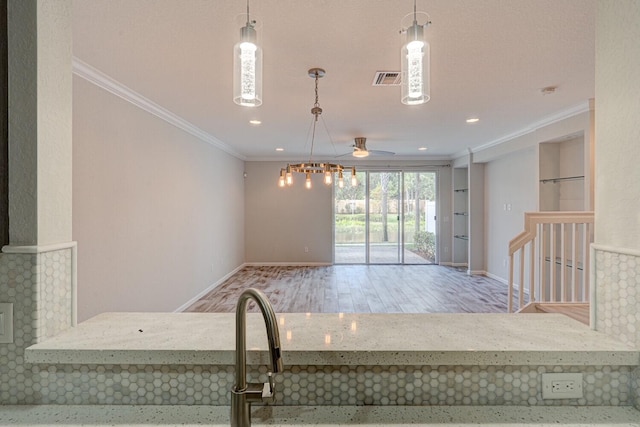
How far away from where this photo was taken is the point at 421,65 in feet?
3.47

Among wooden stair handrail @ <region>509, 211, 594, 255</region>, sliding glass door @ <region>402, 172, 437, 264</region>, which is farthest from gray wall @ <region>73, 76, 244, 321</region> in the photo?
sliding glass door @ <region>402, 172, 437, 264</region>

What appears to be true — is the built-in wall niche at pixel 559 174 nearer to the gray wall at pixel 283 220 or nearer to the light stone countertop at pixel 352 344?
the light stone countertop at pixel 352 344

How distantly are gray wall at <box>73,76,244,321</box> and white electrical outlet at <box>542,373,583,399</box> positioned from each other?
9.81 feet

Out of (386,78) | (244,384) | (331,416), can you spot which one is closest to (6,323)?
(244,384)

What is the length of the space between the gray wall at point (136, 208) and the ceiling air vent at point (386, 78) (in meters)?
2.39

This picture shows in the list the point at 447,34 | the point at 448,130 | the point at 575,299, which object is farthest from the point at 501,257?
the point at 447,34

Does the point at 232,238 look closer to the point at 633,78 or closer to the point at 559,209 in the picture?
the point at 559,209

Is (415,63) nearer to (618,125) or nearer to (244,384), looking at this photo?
(618,125)

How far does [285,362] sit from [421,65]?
0.99m

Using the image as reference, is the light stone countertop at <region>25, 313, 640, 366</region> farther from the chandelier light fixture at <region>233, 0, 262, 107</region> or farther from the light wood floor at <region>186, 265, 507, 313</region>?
the light wood floor at <region>186, 265, 507, 313</region>

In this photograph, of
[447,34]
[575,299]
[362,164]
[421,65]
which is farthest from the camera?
[362,164]

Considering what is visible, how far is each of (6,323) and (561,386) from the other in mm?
1617

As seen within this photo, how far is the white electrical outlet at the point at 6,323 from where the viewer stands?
989 millimetres

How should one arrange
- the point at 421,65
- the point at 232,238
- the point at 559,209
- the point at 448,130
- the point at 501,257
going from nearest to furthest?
1. the point at 421,65
2. the point at 559,209
3. the point at 448,130
4. the point at 501,257
5. the point at 232,238
